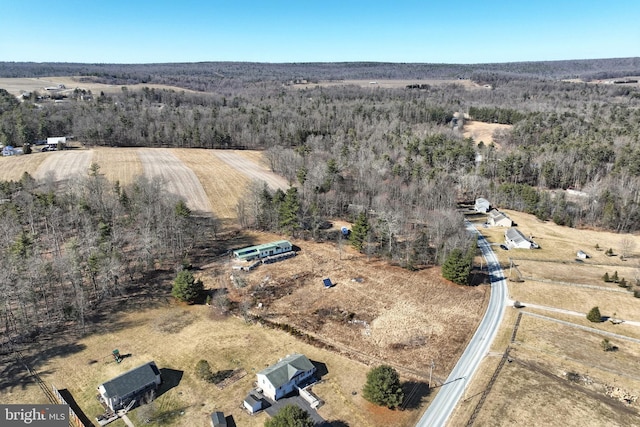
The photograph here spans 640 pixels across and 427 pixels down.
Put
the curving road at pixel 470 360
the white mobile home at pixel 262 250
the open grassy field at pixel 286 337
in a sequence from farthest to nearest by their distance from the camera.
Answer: the white mobile home at pixel 262 250, the open grassy field at pixel 286 337, the curving road at pixel 470 360

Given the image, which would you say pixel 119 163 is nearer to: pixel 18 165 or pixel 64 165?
pixel 64 165

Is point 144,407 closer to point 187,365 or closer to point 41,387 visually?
point 187,365

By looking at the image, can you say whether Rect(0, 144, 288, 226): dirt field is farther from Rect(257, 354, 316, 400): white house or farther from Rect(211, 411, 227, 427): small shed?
Rect(211, 411, 227, 427): small shed

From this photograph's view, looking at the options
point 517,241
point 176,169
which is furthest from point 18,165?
point 517,241

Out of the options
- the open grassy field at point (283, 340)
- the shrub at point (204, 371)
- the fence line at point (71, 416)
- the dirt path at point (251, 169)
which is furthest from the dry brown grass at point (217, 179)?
the fence line at point (71, 416)

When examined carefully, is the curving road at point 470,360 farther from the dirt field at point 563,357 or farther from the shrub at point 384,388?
the shrub at point 384,388

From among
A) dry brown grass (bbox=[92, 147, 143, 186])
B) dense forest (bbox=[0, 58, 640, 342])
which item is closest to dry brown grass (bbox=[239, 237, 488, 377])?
dense forest (bbox=[0, 58, 640, 342])
